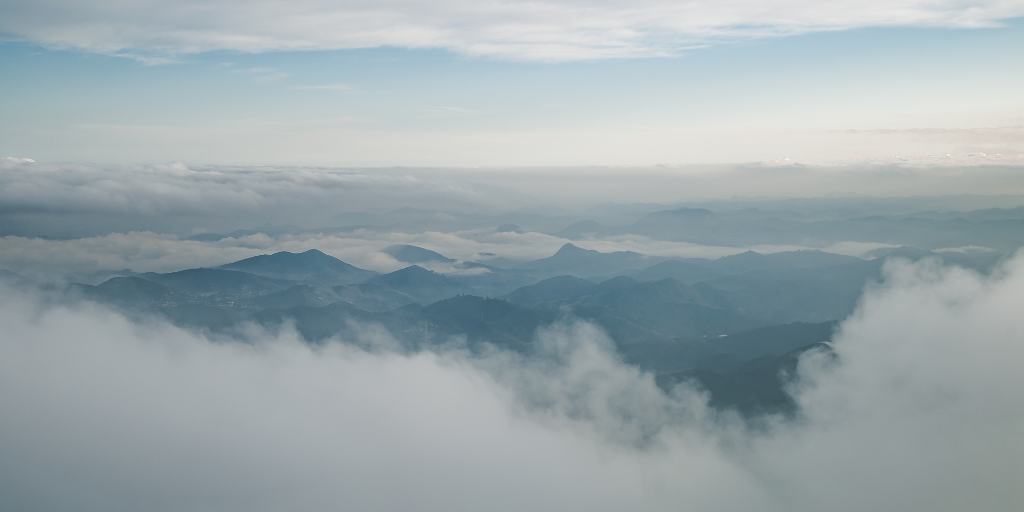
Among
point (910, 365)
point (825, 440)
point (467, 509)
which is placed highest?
point (910, 365)

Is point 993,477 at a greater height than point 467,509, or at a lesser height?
greater

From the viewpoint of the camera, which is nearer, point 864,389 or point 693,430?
point 864,389

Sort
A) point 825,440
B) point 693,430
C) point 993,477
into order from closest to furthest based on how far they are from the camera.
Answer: point 993,477
point 825,440
point 693,430

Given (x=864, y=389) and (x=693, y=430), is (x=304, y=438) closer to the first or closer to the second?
(x=693, y=430)

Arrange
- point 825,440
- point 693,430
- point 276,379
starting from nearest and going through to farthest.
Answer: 1. point 825,440
2. point 693,430
3. point 276,379

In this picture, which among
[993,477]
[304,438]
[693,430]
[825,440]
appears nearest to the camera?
[993,477]

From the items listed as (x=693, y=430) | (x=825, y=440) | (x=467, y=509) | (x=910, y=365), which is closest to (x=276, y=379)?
(x=467, y=509)

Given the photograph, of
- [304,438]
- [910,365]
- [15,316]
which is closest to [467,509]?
[304,438]

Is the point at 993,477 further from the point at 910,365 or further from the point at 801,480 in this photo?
the point at 910,365

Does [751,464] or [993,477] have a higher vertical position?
[993,477]
